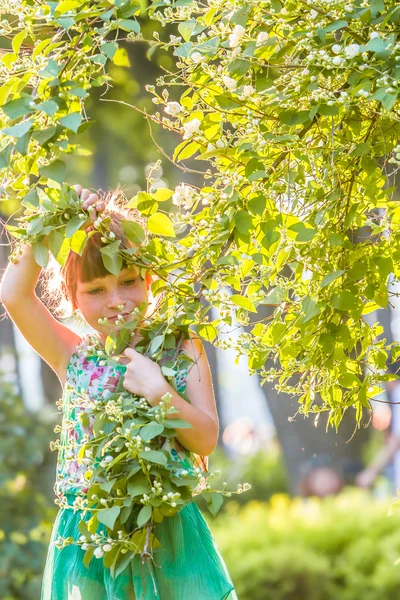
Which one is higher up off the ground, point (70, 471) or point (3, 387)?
point (70, 471)

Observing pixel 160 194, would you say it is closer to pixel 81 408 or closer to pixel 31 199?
pixel 31 199

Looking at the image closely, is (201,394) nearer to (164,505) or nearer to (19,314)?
(164,505)

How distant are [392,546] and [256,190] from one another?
343cm

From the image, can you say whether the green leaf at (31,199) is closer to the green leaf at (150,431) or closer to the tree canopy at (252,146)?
the tree canopy at (252,146)

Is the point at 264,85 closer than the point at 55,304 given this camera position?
Yes

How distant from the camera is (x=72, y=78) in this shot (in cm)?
140

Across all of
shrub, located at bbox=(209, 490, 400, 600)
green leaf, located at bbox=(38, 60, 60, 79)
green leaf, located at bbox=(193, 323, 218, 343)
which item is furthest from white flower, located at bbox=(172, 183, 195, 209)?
shrub, located at bbox=(209, 490, 400, 600)

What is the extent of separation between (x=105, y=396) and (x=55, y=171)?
413 millimetres

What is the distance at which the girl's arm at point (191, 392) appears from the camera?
1.47m

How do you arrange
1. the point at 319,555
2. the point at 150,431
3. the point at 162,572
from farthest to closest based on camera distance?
the point at 319,555
the point at 162,572
the point at 150,431

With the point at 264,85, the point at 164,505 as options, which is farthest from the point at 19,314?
the point at 264,85

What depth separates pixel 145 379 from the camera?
1.48 metres

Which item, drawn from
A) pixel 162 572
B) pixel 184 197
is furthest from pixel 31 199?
pixel 162 572

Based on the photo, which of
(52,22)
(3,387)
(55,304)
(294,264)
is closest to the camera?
(52,22)
